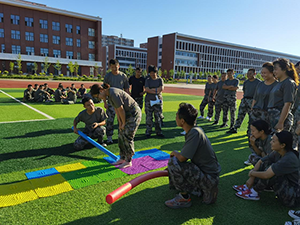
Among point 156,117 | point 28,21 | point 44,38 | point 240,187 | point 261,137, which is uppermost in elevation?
point 28,21

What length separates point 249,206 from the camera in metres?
3.18

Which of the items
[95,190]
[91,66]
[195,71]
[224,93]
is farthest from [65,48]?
[95,190]

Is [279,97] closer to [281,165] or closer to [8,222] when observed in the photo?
[281,165]

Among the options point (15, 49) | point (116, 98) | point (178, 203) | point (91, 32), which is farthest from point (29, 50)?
point (178, 203)

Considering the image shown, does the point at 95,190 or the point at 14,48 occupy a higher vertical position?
the point at 14,48

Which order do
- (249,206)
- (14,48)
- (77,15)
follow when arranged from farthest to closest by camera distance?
1. (77,15)
2. (14,48)
3. (249,206)

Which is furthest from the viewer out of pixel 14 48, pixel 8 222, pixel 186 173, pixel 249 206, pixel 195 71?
pixel 195 71

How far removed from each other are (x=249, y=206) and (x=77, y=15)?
62756 mm

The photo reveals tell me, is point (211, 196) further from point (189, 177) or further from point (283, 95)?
point (283, 95)

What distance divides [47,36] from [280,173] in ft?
200

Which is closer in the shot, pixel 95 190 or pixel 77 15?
pixel 95 190

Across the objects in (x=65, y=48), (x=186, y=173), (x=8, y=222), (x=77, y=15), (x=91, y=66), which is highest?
(x=77, y=15)

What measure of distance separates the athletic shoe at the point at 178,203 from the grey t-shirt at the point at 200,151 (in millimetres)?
517

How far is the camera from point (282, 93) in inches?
168
